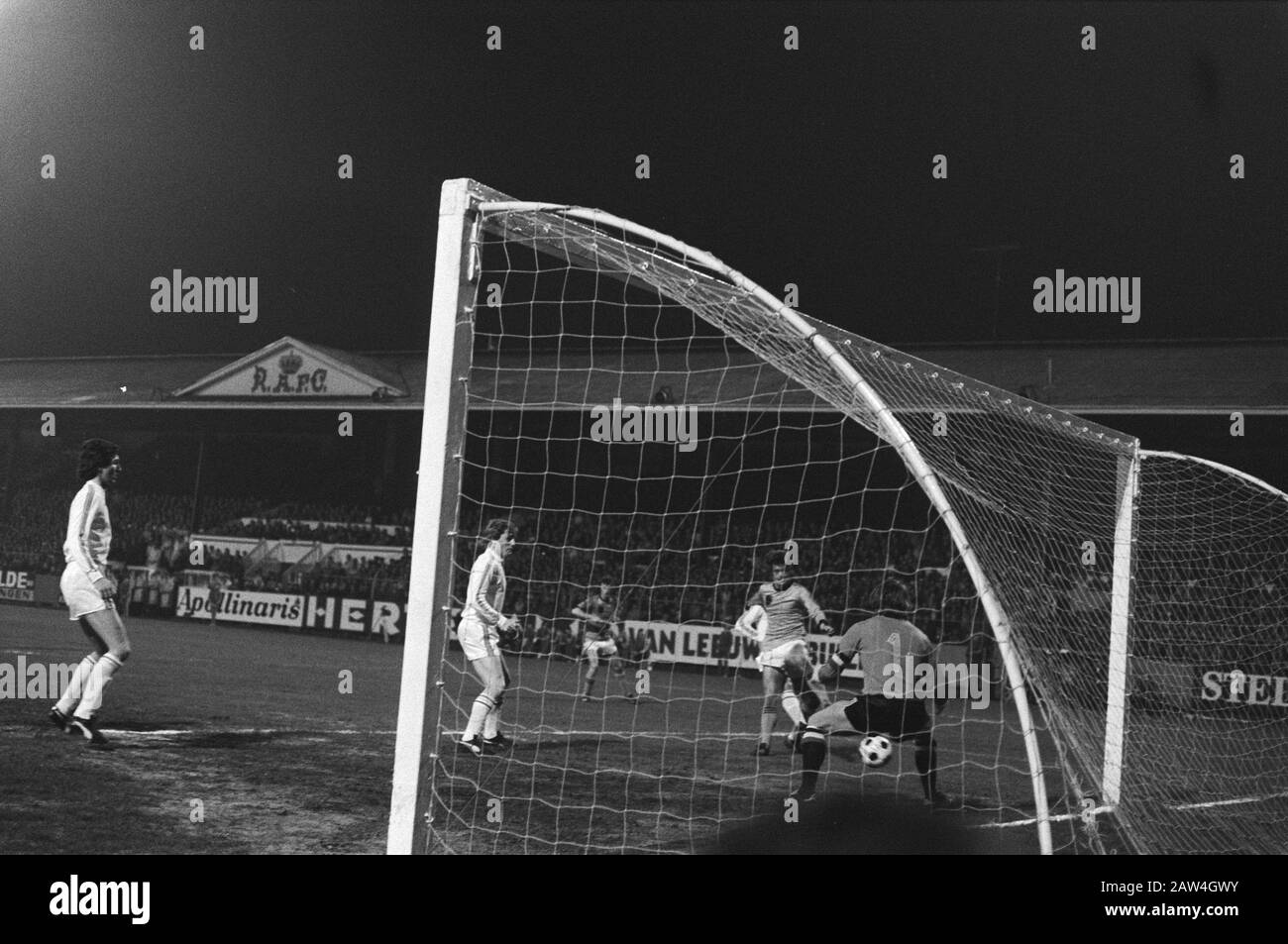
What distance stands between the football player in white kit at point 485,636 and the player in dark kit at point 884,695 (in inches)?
88.2

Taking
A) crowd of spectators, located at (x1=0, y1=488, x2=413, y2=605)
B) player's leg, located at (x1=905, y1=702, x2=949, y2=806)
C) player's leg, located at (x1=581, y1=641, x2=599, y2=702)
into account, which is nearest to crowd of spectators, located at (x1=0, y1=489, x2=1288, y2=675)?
crowd of spectators, located at (x1=0, y1=488, x2=413, y2=605)

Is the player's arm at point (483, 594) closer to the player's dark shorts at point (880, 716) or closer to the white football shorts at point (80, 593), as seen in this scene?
the white football shorts at point (80, 593)

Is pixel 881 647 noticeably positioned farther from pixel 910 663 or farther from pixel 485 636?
pixel 485 636

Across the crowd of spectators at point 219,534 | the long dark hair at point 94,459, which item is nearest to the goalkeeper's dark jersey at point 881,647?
the long dark hair at point 94,459

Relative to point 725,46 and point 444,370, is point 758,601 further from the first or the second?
point 725,46

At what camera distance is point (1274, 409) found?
1396cm

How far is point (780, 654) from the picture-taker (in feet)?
28.0

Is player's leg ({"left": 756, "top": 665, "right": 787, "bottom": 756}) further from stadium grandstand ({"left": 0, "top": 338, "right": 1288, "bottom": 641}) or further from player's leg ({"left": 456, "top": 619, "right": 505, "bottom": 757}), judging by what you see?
stadium grandstand ({"left": 0, "top": 338, "right": 1288, "bottom": 641})

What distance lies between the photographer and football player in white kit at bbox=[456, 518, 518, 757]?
7.96m

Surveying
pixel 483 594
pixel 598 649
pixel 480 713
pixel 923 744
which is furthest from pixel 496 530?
pixel 598 649

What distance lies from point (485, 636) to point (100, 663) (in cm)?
239

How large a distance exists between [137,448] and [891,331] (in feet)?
47.8

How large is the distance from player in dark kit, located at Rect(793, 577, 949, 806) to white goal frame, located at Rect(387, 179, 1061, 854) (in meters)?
2.08
